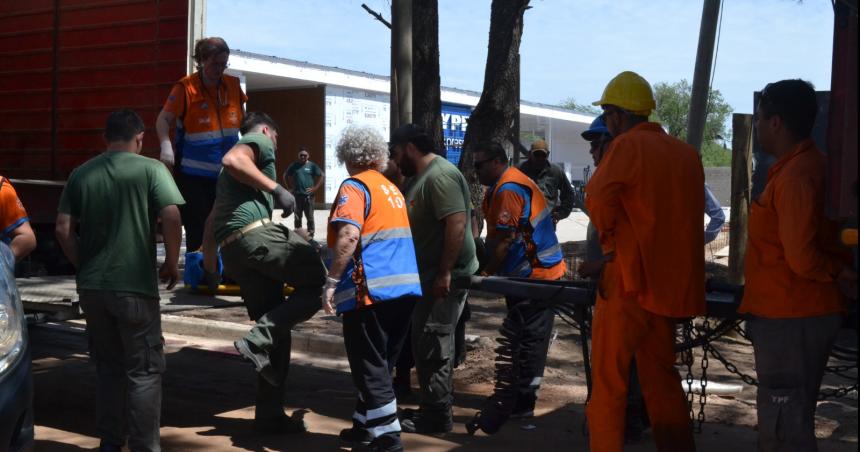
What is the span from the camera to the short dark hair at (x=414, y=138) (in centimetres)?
634

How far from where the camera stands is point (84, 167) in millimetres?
5453

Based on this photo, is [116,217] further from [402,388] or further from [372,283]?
[402,388]

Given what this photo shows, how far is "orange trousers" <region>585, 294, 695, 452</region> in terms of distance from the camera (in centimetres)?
466

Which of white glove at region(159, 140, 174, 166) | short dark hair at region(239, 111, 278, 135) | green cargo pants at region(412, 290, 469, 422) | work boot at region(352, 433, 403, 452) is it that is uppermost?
short dark hair at region(239, 111, 278, 135)

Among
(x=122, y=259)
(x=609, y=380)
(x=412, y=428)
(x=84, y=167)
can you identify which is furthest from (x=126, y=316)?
(x=609, y=380)

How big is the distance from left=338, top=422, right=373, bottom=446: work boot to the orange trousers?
57.7 inches

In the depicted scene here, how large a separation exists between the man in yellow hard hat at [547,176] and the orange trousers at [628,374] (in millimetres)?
5882

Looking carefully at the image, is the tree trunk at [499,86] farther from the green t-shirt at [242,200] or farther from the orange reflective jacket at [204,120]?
the green t-shirt at [242,200]

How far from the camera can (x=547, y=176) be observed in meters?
10.9

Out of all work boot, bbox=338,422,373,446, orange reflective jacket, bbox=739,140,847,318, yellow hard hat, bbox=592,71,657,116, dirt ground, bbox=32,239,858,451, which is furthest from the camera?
dirt ground, bbox=32,239,858,451

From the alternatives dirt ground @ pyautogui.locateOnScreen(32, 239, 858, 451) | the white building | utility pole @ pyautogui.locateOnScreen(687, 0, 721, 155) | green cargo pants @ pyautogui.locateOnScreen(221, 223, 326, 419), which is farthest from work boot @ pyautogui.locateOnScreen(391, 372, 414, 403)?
the white building

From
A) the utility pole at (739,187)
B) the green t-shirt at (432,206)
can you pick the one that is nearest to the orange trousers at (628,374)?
the green t-shirt at (432,206)

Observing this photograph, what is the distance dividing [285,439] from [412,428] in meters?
0.79

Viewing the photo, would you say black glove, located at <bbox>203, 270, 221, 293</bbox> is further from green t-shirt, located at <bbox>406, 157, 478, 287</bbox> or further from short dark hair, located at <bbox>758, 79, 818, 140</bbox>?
short dark hair, located at <bbox>758, 79, 818, 140</bbox>
